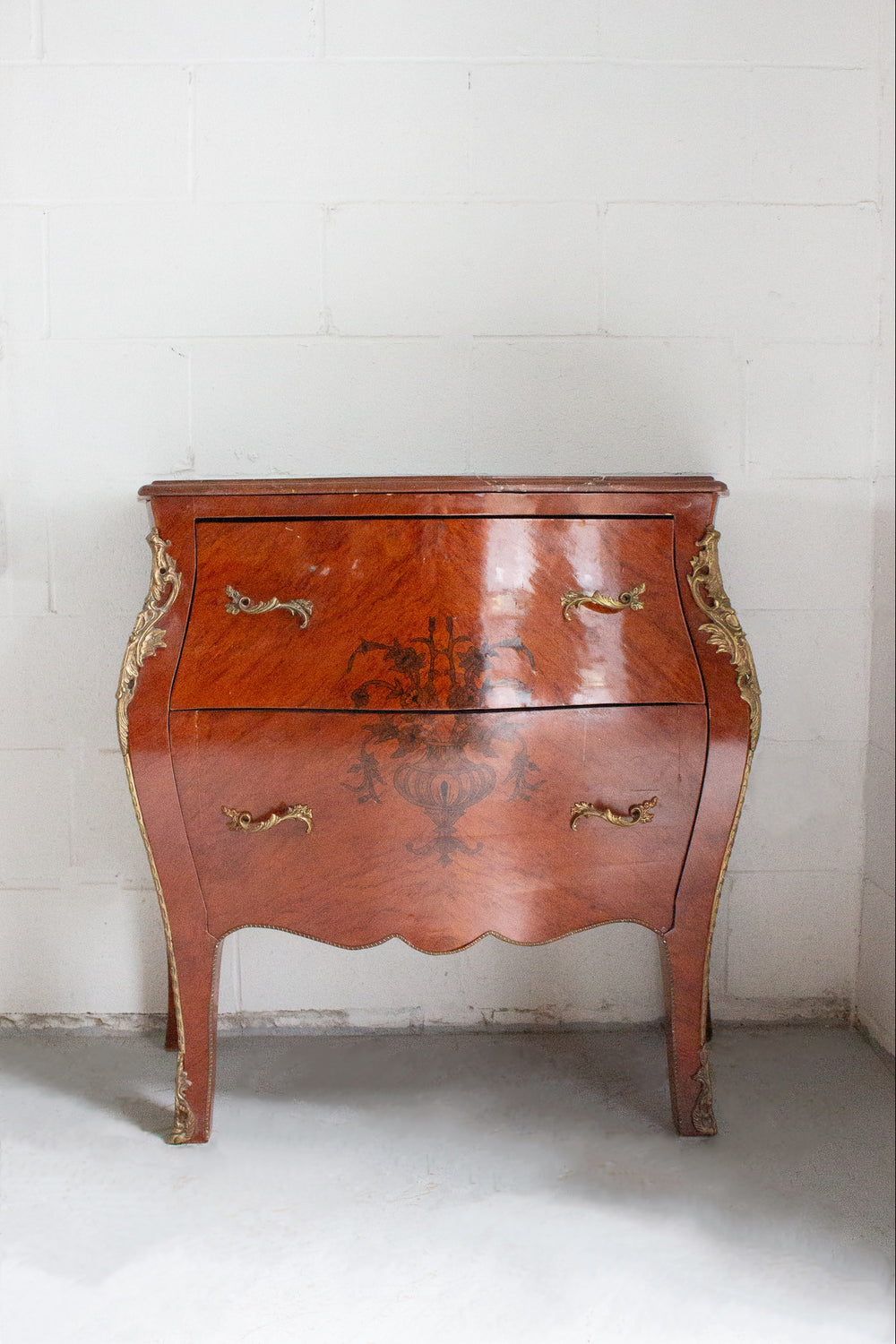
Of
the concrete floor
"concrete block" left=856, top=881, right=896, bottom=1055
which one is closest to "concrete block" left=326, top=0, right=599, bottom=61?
"concrete block" left=856, top=881, right=896, bottom=1055

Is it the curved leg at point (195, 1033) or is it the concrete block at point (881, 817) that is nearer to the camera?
the curved leg at point (195, 1033)

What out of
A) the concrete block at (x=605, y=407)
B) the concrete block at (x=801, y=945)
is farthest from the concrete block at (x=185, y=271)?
the concrete block at (x=801, y=945)

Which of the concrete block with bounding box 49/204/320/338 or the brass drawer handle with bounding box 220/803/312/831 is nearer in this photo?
the brass drawer handle with bounding box 220/803/312/831

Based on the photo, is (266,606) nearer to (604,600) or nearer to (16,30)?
(604,600)

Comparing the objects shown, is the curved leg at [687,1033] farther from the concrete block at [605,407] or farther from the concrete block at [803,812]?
the concrete block at [605,407]

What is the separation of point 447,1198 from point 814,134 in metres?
2.02

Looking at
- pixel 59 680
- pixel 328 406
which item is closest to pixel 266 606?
pixel 328 406

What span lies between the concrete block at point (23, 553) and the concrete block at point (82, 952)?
1.99 ft

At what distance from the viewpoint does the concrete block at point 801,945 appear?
2010mm

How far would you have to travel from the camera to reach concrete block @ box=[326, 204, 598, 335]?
Result: 185cm

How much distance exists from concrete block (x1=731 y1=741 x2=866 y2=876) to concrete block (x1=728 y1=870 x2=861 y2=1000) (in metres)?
0.05

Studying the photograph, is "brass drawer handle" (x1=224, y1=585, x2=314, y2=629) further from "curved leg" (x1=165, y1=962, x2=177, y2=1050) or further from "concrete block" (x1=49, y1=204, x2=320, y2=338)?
"curved leg" (x1=165, y1=962, x2=177, y2=1050)

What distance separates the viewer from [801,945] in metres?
2.02

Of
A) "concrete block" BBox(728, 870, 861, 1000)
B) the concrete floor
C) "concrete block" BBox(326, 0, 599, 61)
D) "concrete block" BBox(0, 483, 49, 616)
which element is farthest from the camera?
"concrete block" BBox(728, 870, 861, 1000)
